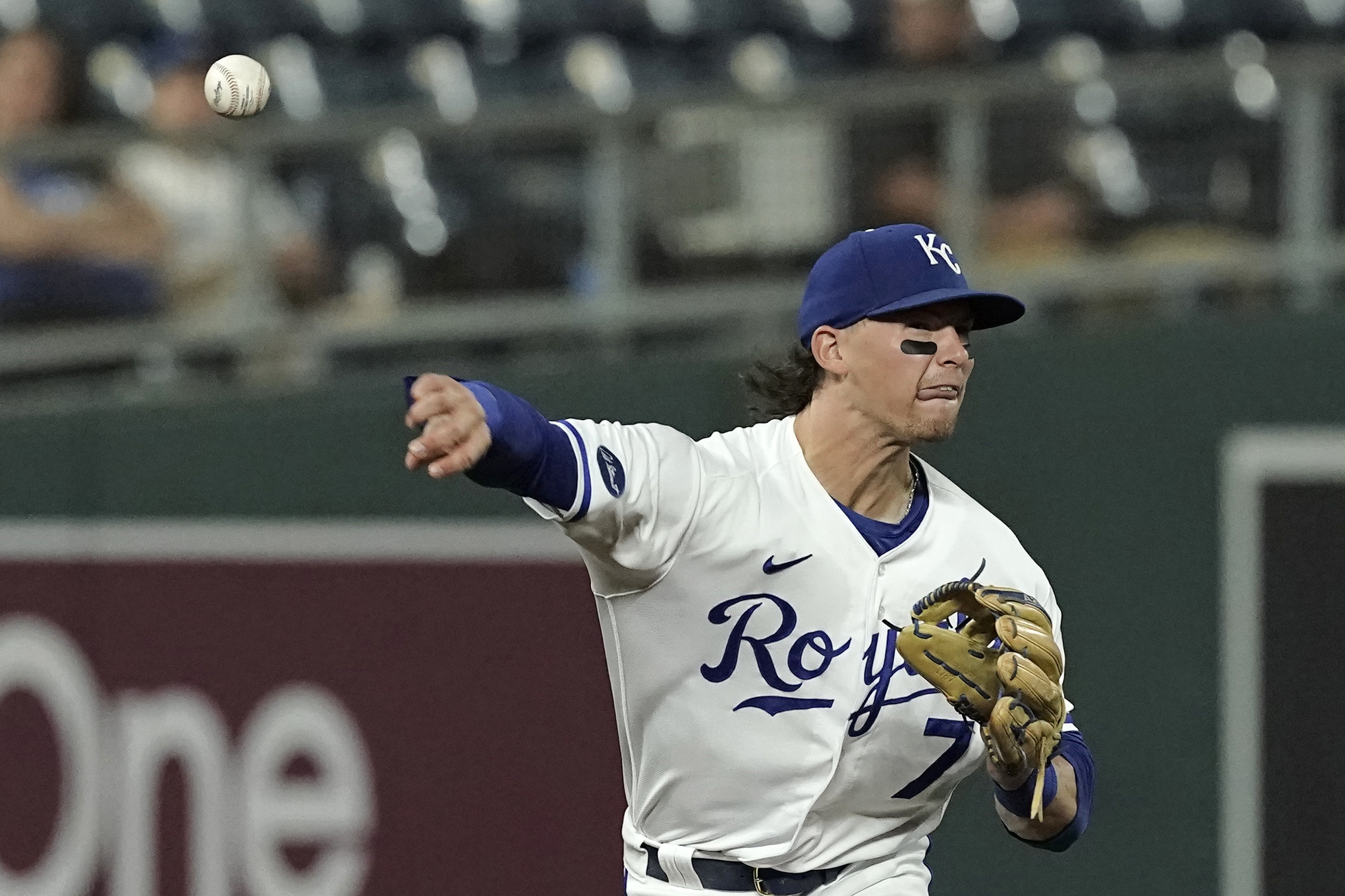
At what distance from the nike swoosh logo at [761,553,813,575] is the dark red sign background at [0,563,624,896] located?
3.00 m

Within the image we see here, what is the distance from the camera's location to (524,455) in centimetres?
338

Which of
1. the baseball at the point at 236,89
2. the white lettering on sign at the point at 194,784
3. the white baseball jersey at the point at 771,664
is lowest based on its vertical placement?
the white lettering on sign at the point at 194,784

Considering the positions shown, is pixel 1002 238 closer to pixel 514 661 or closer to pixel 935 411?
pixel 514 661

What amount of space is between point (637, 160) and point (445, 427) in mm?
3711

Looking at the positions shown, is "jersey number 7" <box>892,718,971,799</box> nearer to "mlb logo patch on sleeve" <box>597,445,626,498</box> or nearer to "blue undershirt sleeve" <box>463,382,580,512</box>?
"mlb logo patch on sleeve" <box>597,445,626,498</box>

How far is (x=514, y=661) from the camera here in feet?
22.9

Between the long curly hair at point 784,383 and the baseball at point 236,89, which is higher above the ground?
the baseball at point 236,89

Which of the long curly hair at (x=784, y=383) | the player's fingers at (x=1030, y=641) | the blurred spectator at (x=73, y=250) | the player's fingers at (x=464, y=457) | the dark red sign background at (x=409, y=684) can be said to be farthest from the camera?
the blurred spectator at (x=73, y=250)

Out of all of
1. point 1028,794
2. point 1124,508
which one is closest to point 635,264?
point 1124,508

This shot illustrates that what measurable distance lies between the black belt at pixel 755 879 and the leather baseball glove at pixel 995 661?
467 millimetres

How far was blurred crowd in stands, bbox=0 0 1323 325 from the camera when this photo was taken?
20.5ft

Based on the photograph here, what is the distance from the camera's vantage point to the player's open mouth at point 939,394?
12.3ft

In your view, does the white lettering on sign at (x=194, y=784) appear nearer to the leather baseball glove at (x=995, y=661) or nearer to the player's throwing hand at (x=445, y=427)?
the leather baseball glove at (x=995, y=661)

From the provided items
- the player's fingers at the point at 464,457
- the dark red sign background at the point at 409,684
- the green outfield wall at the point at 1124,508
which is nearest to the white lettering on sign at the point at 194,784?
the dark red sign background at the point at 409,684
